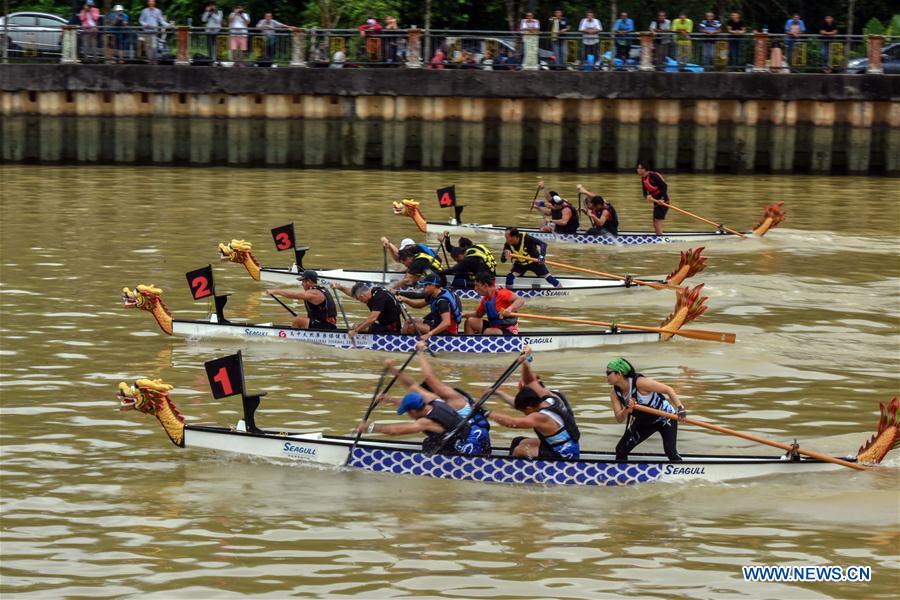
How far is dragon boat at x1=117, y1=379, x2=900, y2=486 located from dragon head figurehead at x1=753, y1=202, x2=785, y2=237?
13.6 metres

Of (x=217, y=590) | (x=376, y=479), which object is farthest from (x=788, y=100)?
(x=217, y=590)

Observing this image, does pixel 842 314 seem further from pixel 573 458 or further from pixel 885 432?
pixel 573 458

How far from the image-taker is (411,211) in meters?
25.7

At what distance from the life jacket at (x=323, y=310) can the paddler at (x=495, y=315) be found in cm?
182

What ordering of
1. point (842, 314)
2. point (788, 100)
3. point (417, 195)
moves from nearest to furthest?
1. point (842, 314)
2. point (417, 195)
3. point (788, 100)

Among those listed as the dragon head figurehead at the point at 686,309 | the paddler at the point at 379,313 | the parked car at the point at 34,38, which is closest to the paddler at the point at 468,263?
the paddler at the point at 379,313

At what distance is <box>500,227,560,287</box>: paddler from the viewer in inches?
843

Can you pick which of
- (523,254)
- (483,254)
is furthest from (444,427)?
(523,254)

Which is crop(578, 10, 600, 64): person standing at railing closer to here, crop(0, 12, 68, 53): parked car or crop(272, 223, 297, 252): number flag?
crop(0, 12, 68, 53): parked car

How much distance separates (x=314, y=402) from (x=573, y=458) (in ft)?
13.0

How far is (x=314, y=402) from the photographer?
605 inches

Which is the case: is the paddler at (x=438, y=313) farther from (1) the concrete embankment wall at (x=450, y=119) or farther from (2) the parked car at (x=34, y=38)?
(2) the parked car at (x=34, y=38)

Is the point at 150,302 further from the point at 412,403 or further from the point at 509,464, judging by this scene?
the point at 509,464

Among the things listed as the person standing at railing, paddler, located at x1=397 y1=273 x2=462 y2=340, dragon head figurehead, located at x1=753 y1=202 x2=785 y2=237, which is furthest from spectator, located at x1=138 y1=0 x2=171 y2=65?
paddler, located at x1=397 y1=273 x2=462 y2=340
